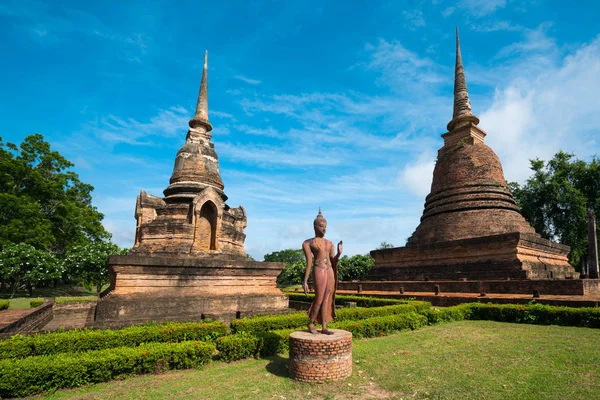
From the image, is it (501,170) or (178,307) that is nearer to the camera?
(178,307)

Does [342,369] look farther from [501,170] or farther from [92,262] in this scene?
[92,262]

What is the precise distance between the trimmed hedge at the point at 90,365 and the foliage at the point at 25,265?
2137 centimetres

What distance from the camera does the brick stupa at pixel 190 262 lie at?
11094 mm

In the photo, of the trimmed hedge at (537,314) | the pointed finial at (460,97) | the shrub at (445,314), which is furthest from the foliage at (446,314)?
the pointed finial at (460,97)

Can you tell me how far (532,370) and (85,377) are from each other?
7802mm

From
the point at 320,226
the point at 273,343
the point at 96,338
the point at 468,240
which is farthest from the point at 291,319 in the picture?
the point at 468,240

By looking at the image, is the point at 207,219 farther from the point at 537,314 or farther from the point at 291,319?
the point at 537,314

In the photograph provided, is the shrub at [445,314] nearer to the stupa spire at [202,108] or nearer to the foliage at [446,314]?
the foliage at [446,314]

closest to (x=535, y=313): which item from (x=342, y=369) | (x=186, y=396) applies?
(x=342, y=369)

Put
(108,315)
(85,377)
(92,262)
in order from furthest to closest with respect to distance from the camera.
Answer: (92,262), (108,315), (85,377)

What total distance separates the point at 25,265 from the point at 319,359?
84.1 ft

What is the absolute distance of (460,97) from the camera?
84.6 feet

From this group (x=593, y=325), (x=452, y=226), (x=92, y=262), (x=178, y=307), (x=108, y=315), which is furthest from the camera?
(x=92, y=262)

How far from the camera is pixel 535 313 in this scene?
10.8 metres
